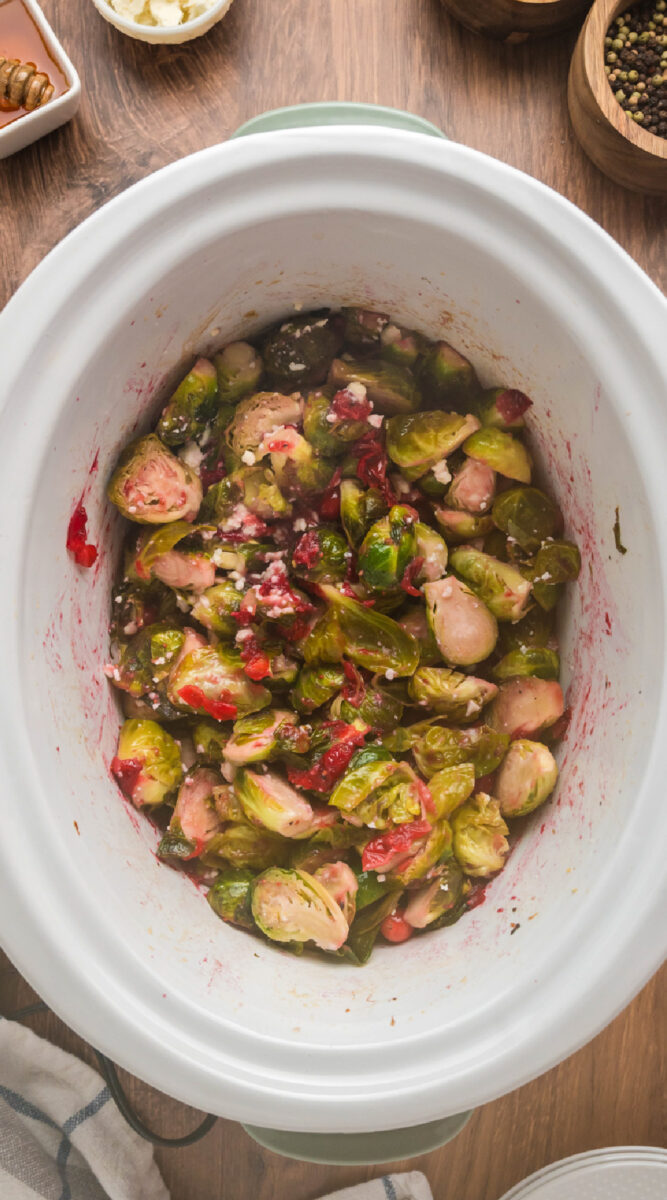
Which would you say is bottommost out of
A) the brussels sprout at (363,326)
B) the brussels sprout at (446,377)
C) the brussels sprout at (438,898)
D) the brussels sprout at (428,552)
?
the brussels sprout at (438,898)

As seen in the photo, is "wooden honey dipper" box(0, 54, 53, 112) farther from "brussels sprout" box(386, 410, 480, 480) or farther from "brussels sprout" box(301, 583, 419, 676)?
"brussels sprout" box(301, 583, 419, 676)

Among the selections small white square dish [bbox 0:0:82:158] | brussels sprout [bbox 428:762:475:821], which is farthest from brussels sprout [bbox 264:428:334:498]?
small white square dish [bbox 0:0:82:158]

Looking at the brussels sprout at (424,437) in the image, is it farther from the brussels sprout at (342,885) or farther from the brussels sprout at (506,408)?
the brussels sprout at (342,885)

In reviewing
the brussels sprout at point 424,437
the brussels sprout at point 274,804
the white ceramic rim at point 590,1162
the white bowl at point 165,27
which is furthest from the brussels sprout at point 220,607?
the white ceramic rim at point 590,1162

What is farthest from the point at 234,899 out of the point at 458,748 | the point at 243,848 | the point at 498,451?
the point at 498,451

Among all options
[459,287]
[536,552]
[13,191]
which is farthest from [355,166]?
[13,191]

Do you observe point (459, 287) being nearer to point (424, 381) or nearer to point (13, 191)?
point (424, 381)
